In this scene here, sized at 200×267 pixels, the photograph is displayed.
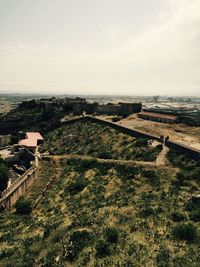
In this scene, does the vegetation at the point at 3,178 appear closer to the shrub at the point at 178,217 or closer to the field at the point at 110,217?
the field at the point at 110,217

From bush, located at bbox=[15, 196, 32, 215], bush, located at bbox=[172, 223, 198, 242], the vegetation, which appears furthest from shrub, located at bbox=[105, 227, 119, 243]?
the vegetation

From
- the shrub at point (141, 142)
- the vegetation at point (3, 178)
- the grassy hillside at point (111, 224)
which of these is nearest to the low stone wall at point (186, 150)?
the grassy hillside at point (111, 224)

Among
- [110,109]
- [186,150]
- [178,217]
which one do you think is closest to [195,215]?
[178,217]

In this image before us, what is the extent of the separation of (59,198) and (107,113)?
66.5 metres

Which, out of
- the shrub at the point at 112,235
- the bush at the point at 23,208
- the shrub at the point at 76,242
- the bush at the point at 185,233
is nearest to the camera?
the shrub at the point at 76,242

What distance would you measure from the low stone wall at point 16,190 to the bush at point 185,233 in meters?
22.6

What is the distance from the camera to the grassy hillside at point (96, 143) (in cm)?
5097

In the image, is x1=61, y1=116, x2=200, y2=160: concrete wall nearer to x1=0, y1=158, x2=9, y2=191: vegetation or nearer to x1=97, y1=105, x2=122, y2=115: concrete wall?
x1=97, y1=105, x2=122, y2=115: concrete wall

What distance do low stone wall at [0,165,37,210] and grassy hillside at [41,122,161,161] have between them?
13593mm

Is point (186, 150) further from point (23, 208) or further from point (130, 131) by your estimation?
point (23, 208)

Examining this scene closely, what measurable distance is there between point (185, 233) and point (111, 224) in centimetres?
695

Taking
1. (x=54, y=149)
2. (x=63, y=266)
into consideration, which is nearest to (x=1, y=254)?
(x=63, y=266)

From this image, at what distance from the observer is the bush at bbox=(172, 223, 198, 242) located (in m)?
23.6

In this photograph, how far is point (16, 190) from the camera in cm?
4038
